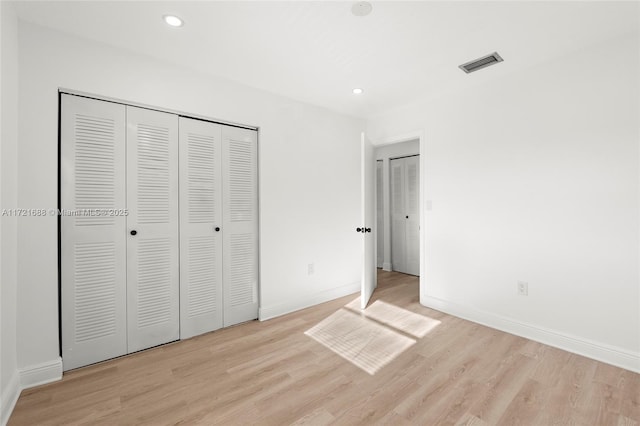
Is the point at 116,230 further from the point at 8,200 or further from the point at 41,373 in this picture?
the point at 41,373

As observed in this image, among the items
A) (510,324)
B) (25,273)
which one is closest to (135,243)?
(25,273)

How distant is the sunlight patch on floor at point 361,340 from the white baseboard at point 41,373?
1.84 metres

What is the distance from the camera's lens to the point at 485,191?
2.91 meters

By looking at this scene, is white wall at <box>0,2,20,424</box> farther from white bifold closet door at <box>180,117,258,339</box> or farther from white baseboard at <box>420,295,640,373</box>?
white baseboard at <box>420,295,640,373</box>

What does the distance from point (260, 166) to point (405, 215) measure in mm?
2964

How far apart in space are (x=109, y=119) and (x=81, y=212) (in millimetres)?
738

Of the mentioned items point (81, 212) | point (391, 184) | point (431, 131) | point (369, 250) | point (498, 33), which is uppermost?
point (498, 33)

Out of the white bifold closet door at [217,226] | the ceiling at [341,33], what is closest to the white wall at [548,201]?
the ceiling at [341,33]

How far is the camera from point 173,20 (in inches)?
76.3

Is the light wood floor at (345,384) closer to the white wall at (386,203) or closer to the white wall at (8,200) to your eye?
the white wall at (8,200)

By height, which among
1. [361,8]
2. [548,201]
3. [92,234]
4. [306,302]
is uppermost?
[361,8]

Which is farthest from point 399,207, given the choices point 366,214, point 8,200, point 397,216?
point 8,200

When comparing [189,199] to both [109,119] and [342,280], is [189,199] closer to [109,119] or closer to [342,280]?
[109,119]

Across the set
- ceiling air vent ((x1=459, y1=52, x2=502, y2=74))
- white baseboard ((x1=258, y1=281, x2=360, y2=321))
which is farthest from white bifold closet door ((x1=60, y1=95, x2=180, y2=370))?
ceiling air vent ((x1=459, y1=52, x2=502, y2=74))
